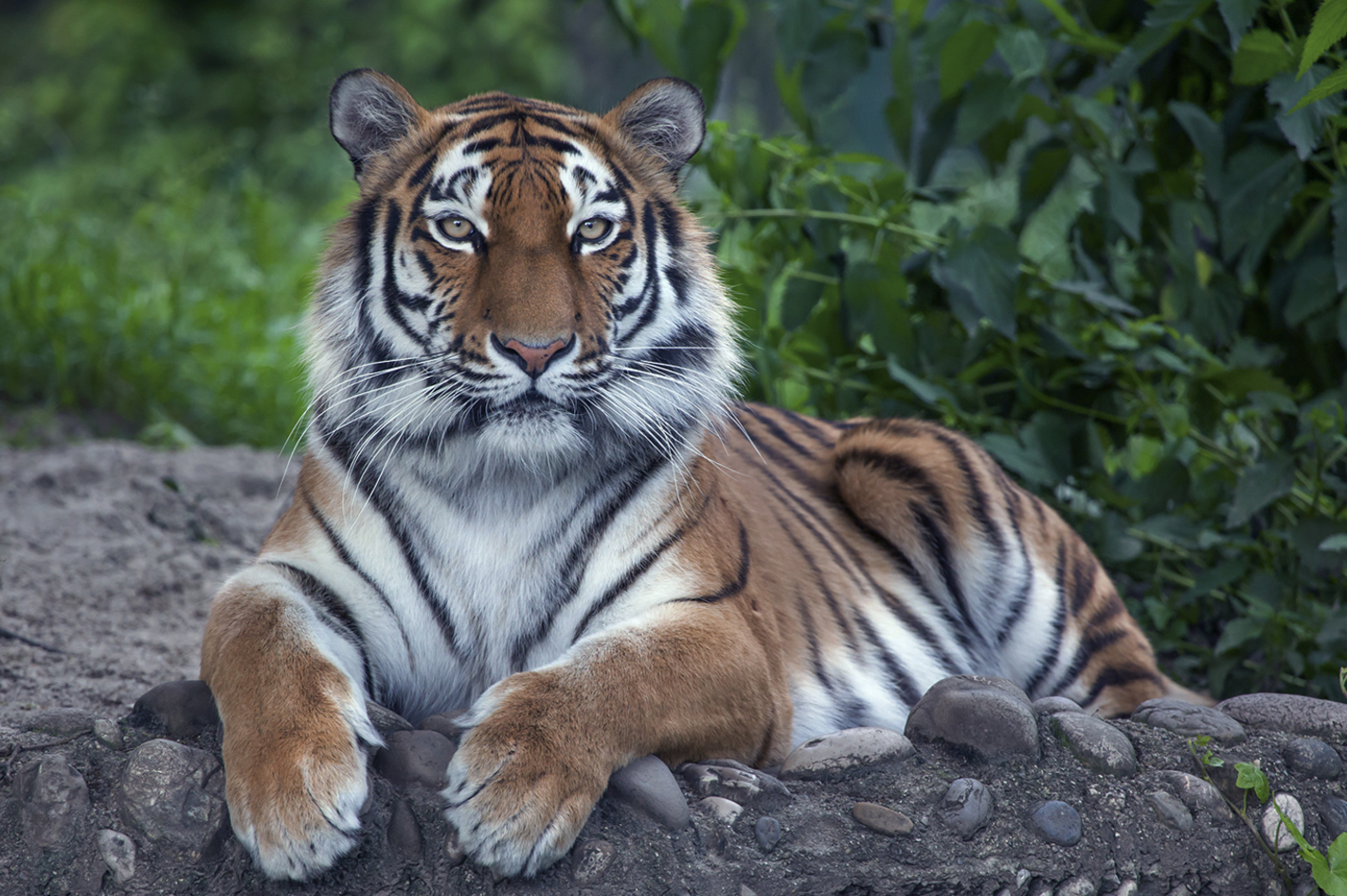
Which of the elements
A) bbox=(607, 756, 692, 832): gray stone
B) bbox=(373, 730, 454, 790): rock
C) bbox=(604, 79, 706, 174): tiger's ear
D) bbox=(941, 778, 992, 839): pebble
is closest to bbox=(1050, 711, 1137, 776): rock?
bbox=(941, 778, 992, 839): pebble

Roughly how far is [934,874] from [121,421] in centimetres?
433

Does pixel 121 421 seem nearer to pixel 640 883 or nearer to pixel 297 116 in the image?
pixel 640 883

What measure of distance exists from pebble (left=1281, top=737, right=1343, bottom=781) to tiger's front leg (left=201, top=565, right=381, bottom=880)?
61.6 inches

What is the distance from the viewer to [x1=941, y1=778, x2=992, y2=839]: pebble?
77.7 inches

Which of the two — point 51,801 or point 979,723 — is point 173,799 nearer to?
point 51,801

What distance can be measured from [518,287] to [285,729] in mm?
807

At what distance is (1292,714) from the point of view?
7.49 ft

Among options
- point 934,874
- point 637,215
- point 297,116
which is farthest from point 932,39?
point 297,116

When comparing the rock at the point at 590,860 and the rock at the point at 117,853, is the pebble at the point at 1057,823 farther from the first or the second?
the rock at the point at 117,853

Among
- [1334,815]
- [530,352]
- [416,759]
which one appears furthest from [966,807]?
[530,352]

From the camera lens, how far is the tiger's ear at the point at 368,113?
239cm

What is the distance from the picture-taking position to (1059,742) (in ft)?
7.07

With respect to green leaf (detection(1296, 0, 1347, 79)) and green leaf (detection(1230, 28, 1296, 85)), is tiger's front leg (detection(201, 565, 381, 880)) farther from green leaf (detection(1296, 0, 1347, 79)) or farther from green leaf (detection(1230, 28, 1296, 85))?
green leaf (detection(1230, 28, 1296, 85))

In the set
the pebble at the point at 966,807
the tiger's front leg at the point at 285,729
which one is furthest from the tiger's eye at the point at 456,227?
the pebble at the point at 966,807
